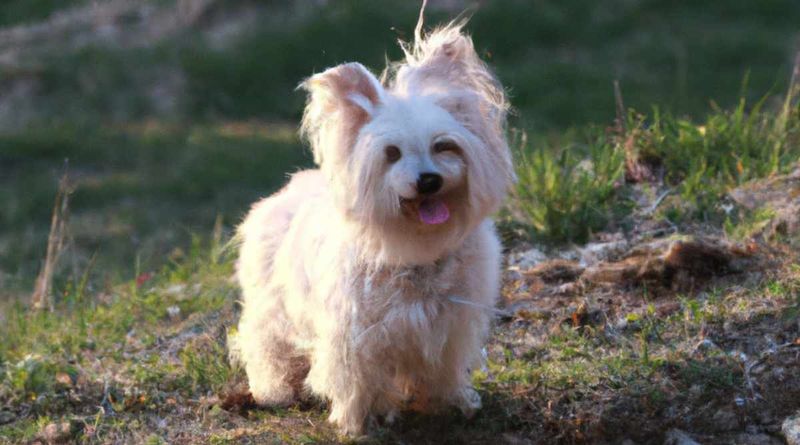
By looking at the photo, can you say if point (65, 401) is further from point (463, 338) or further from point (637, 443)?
point (637, 443)

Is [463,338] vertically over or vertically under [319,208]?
under

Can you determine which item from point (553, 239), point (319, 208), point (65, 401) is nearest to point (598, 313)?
point (553, 239)

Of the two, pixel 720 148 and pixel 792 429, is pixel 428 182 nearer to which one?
pixel 792 429

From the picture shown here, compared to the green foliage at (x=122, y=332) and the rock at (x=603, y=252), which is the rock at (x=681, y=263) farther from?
the green foliage at (x=122, y=332)

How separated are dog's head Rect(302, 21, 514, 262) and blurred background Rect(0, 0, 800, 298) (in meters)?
6.13

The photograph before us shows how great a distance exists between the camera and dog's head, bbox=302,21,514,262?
4.42 metres

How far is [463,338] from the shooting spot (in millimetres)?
4859

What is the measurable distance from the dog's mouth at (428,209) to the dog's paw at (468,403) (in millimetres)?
872

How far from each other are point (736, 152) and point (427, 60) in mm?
2733

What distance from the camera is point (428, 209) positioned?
177 inches

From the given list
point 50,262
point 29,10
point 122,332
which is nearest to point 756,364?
point 122,332

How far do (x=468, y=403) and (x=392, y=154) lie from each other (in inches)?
46.3

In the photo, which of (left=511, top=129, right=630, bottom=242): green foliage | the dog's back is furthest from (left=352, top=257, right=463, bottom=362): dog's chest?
(left=511, top=129, right=630, bottom=242): green foliage

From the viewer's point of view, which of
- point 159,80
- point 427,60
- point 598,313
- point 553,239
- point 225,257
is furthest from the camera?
point 159,80
